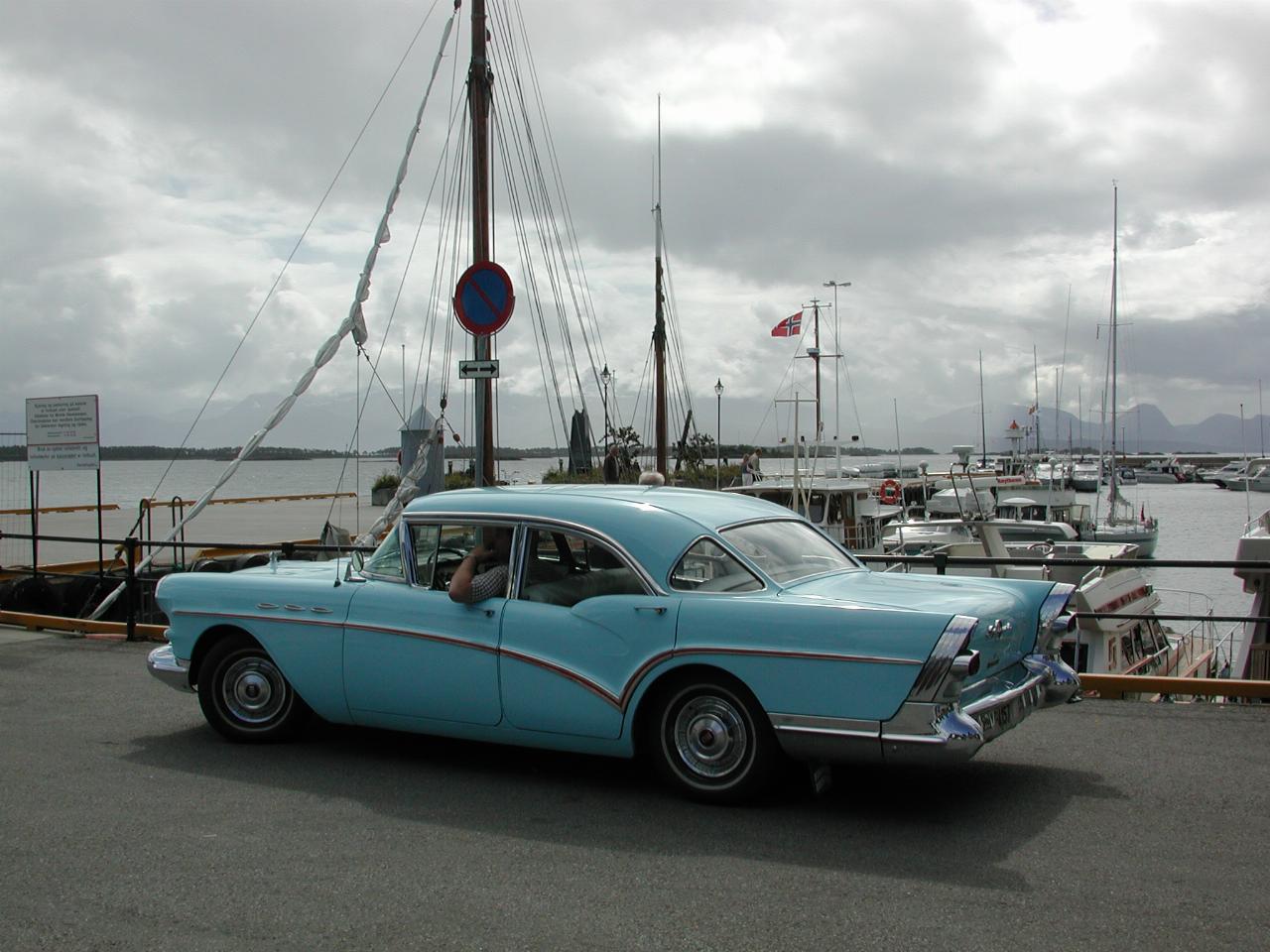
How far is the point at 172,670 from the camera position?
7191mm

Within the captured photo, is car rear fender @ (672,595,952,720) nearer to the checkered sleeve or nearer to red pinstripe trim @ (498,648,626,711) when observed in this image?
red pinstripe trim @ (498,648,626,711)

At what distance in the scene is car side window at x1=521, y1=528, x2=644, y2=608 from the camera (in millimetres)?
5930

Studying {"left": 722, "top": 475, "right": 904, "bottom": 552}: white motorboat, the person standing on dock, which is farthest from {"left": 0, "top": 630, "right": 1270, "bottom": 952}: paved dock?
{"left": 722, "top": 475, "right": 904, "bottom": 552}: white motorboat

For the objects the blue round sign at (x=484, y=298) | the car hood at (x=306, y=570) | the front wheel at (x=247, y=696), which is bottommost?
the front wheel at (x=247, y=696)

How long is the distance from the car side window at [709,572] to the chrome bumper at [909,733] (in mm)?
720

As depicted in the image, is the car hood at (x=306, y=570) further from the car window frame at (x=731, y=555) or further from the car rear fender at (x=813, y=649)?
the car rear fender at (x=813, y=649)

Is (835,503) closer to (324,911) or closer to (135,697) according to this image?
(135,697)

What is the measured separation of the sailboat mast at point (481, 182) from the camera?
10695mm

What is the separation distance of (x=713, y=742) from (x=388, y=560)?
7.48ft

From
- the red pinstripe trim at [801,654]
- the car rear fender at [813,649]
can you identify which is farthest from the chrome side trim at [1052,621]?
the red pinstripe trim at [801,654]

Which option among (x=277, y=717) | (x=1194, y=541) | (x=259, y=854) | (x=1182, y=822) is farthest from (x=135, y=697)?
(x=1194, y=541)

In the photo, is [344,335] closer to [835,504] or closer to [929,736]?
[929,736]

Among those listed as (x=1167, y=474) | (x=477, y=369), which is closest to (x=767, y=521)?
(x=477, y=369)

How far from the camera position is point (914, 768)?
21.0 ft
